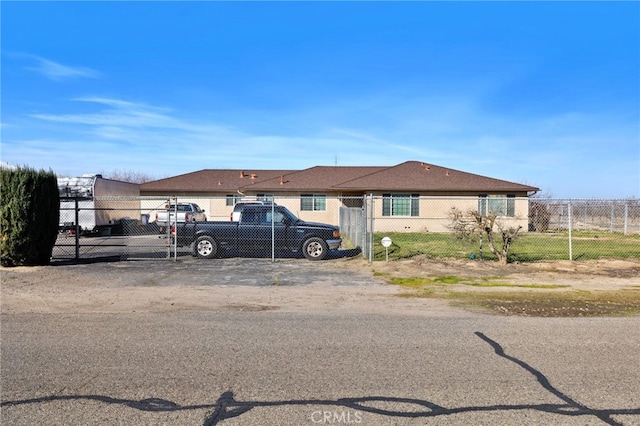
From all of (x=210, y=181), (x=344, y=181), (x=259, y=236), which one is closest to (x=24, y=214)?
(x=259, y=236)

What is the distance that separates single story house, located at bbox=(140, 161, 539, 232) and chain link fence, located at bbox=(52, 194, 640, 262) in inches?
3.2

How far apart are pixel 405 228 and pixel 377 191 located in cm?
262

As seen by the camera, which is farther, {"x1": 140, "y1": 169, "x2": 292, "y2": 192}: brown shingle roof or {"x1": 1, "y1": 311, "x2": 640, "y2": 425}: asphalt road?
{"x1": 140, "y1": 169, "x2": 292, "y2": 192}: brown shingle roof

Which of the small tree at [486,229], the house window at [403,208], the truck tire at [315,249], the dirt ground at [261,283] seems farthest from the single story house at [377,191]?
the dirt ground at [261,283]

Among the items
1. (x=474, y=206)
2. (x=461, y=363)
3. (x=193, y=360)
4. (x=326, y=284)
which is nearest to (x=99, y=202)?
(x=326, y=284)

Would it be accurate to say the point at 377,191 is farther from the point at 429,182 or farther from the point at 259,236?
the point at 259,236

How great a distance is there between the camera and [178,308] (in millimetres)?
8289

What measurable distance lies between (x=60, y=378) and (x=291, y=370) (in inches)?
88.0

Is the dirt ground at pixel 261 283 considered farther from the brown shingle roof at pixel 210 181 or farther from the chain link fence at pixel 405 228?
the brown shingle roof at pixel 210 181

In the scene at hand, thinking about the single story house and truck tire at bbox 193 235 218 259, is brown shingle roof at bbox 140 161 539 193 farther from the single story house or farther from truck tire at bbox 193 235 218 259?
truck tire at bbox 193 235 218 259

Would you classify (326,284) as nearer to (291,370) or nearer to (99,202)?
(291,370)

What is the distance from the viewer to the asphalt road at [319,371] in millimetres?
3963

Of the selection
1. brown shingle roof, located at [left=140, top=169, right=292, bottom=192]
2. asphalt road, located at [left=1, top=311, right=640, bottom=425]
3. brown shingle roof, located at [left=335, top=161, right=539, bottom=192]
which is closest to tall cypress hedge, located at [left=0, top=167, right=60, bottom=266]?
asphalt road, located at [left=1, top=311, right=640, bottom=425]

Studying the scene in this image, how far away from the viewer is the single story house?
88.7ft
